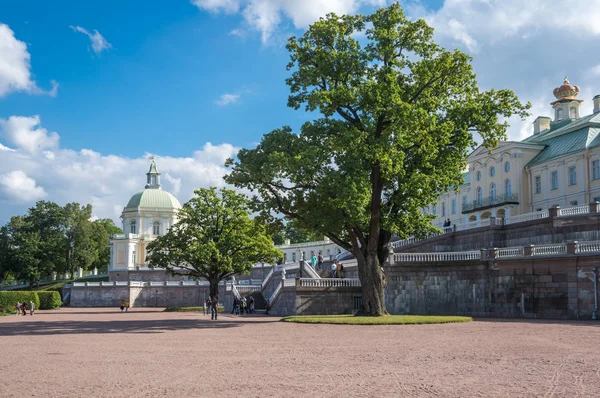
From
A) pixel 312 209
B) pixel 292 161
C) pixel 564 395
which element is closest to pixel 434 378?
pixel 564 395

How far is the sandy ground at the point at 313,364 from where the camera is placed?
12961 millimetres

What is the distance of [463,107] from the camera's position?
34281mm

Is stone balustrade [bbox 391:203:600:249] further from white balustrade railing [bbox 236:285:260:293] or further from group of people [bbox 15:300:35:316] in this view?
group of people [bbox 15:300:35:316]

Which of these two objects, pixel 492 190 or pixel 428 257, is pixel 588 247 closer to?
pixel 428 257

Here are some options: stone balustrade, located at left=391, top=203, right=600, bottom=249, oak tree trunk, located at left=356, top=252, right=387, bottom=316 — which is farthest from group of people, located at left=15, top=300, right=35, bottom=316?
oak tree trunk, located at left=356, top=252, right=387, bottom=316

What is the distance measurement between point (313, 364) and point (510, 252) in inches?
983

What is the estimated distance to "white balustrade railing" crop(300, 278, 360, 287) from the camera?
4233 centimetres

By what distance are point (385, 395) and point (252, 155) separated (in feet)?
75.9

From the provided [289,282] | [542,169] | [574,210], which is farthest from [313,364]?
[542,169]

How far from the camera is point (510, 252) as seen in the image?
3844 centimetres

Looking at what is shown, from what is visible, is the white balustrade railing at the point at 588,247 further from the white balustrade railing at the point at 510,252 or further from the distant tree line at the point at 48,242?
the distant tree line at the point at 48,242

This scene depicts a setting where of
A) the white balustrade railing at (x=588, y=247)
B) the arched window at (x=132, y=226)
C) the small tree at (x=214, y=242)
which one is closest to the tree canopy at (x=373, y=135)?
the white balustrade railing at (x=588, y=247)

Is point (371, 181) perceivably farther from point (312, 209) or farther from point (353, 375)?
point (353, 375)

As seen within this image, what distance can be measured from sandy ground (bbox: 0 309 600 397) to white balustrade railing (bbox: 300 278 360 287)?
15.5 m
